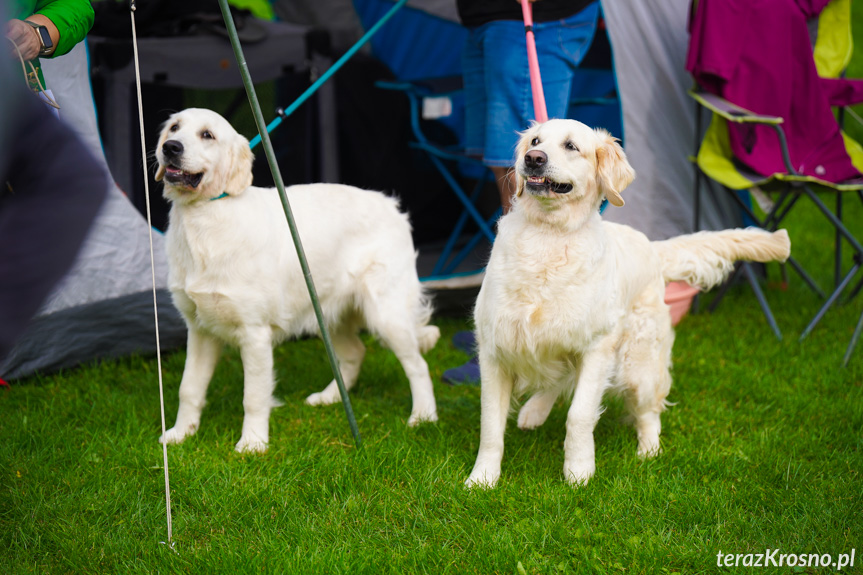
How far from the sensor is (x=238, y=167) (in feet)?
9.87

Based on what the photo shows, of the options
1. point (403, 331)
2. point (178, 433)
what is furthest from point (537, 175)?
point (178, 433)

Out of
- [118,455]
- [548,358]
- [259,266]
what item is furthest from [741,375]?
[118,455]

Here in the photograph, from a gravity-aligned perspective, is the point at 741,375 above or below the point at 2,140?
below

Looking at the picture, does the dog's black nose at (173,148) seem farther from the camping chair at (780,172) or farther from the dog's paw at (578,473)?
the camping chair at (780,172)

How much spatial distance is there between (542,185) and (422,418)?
49.6 inches

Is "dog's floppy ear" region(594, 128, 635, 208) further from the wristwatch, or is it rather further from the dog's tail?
the wristwatch

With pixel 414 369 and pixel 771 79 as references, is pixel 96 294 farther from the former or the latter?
pixel 771 79

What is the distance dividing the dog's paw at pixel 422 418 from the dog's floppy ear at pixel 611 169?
4.12 ft

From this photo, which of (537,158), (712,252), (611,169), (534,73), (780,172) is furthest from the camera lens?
(780,172)

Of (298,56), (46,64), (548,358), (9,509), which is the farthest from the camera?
(298,56)

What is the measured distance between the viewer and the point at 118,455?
9.73 ft

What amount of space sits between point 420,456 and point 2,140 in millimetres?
1786

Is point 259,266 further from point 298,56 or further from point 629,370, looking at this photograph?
point 298,56

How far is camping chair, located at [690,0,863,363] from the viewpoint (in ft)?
14.3
